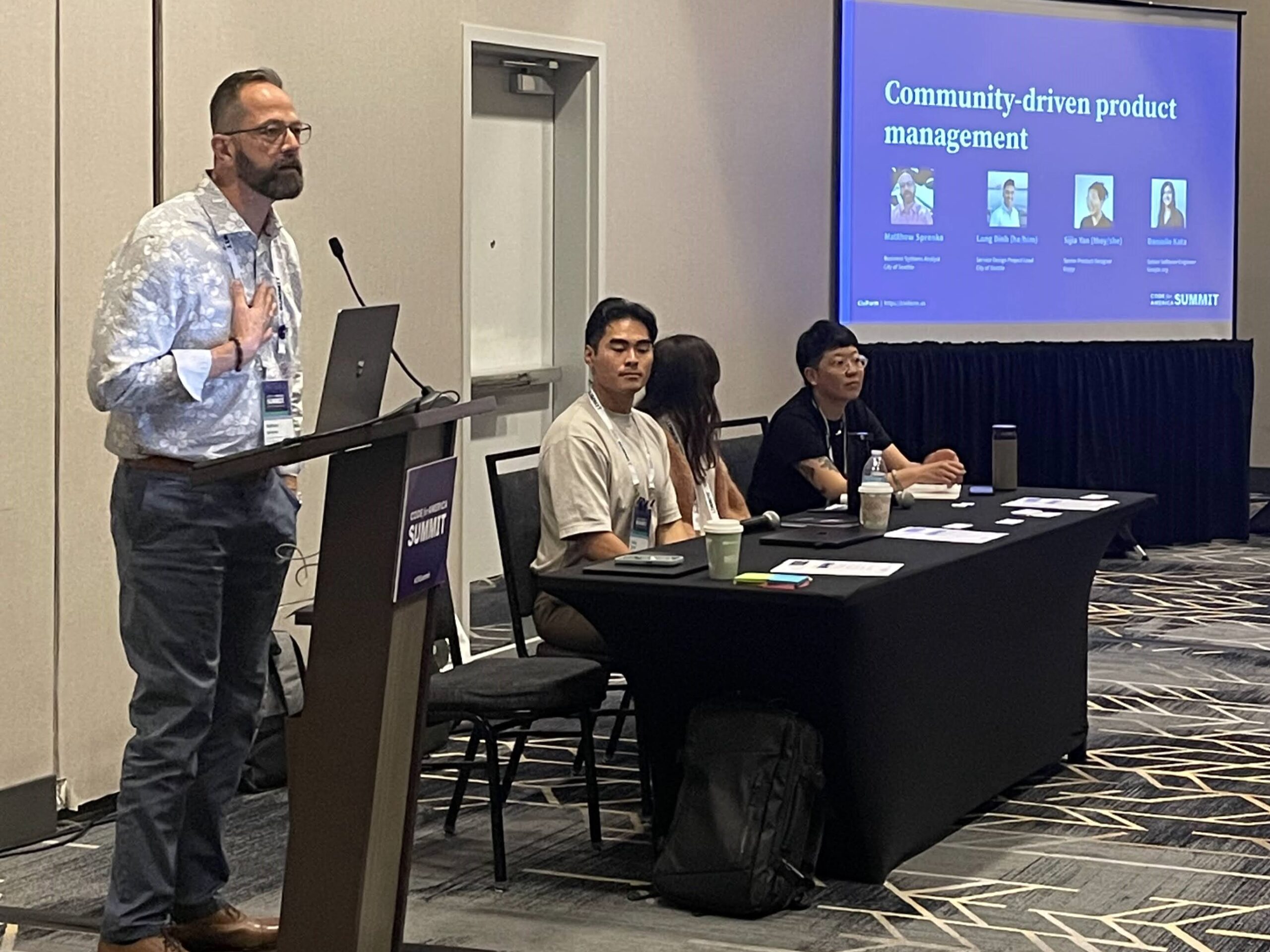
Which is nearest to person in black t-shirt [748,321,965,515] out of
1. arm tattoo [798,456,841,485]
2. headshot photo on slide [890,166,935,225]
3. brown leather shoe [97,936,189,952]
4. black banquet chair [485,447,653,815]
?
arm tattoo [798,456,841,485]

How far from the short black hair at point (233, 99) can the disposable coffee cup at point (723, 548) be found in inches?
47.9

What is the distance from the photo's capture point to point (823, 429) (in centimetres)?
556

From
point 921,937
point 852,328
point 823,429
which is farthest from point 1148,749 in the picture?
point 852,328

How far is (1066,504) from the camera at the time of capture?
16.6 ft

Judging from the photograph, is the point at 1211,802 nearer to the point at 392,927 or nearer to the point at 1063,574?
the point at 1063,574

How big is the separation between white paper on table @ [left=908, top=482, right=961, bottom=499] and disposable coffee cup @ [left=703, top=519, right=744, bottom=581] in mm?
1527

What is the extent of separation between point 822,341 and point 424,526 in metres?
2.93

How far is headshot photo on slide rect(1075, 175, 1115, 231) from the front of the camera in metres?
9.01

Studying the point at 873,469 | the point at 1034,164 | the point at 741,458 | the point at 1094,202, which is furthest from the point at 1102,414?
the point at 873,469

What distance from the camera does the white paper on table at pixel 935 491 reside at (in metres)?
5.25

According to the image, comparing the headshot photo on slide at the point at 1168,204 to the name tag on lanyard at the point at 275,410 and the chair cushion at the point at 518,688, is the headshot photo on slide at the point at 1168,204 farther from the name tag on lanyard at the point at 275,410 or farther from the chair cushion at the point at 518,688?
the name tag on lanyard at the point at 275,410

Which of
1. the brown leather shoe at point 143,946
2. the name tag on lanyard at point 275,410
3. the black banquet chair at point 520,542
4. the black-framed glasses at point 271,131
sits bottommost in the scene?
the brown leather shoe at point 143,946

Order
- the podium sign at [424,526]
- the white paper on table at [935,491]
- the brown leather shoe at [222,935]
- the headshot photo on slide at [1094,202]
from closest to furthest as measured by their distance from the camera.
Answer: the podium sign at [424,526]
the brown leather shoe at [222,935]
the white paper on table at [935,491]
the headshot photo on slide at [1094,202]

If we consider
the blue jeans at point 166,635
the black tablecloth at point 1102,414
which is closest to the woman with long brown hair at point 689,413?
the blue jeans at point 166,635
